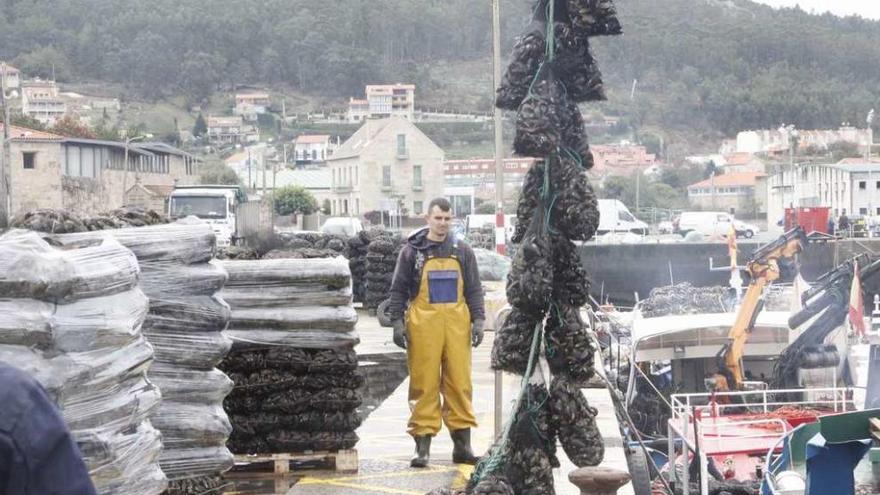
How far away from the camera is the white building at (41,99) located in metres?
165

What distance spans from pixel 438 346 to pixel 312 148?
16144 cm

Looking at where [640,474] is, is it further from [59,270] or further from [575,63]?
[59,270]

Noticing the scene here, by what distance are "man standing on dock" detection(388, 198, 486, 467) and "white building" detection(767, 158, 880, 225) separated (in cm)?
8227

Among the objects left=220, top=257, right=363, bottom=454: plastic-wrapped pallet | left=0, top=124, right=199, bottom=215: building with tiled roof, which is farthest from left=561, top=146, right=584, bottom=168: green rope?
left=0, top=124, right=199, bottom=215: building with tiled roof

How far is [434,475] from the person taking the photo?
9.08 metres

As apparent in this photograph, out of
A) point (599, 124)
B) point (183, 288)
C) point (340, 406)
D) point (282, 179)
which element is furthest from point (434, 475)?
point (599, 124)

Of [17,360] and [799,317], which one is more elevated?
[17,360]

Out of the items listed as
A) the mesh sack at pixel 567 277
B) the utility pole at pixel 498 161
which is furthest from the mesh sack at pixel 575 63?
the mesh sack at pixel 567 277

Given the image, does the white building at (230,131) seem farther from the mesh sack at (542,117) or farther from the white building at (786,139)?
the mesh sack at (542,117)

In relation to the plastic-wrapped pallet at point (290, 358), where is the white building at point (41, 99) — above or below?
above

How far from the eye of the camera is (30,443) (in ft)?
8.56

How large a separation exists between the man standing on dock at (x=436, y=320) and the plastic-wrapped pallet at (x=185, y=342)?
1711mm

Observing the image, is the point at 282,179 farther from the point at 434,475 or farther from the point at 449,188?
the point at 434,475

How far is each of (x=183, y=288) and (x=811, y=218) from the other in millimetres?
61163
